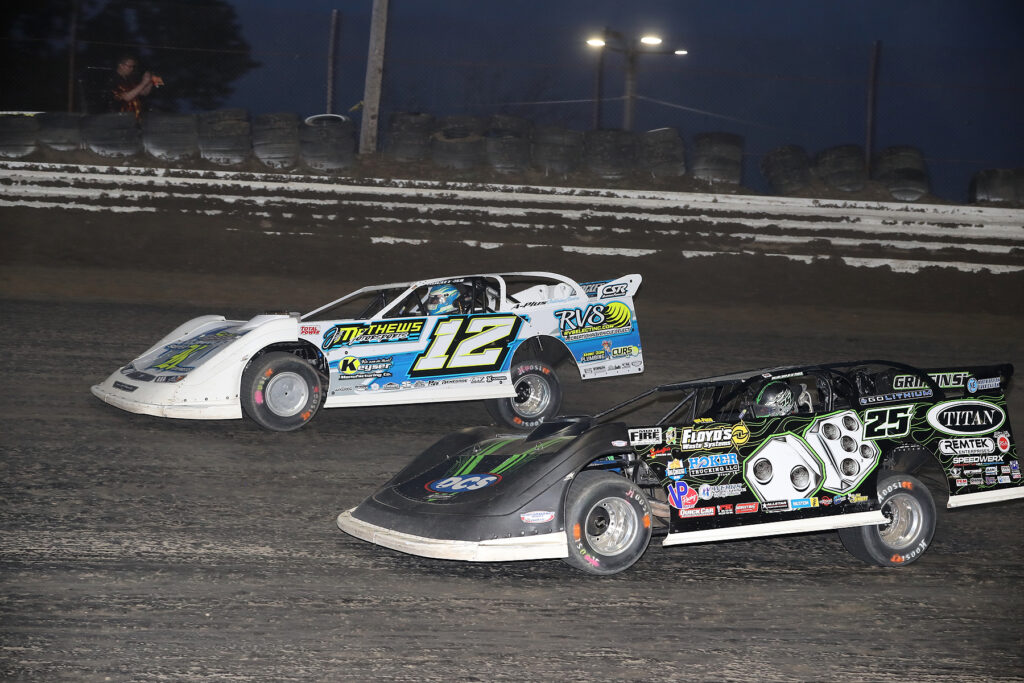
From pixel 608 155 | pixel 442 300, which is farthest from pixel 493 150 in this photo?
pixel 442 300

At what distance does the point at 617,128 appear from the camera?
61.7ft

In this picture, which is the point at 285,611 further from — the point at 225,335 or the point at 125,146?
the point at 125,146

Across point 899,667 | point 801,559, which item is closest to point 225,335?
point 801,559

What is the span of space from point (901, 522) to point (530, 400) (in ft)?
13.0

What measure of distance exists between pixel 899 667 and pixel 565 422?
213 centimetres

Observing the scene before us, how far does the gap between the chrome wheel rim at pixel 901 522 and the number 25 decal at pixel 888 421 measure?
1.15 feet

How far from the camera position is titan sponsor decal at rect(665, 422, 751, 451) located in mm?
5570

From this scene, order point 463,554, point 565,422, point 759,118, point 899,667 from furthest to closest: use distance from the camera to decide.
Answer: point 759,118
point 565,422
point 463,554
point 899,667

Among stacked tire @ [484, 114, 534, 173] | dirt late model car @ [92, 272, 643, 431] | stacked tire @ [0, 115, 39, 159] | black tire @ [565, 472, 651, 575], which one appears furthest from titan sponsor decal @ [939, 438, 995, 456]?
stacked tire @ [0, 115, 39, 159]

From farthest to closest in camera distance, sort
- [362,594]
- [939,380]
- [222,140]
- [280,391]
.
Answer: [222,140]
[280,391]
[939,380]
[362,594]

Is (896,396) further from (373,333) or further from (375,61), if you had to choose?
(375,61)

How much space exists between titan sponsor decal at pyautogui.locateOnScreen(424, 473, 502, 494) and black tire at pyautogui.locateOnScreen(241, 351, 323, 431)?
294 centimetres

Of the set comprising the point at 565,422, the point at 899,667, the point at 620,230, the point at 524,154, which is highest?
→ the point at 524,154

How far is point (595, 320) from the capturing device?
962 cm
